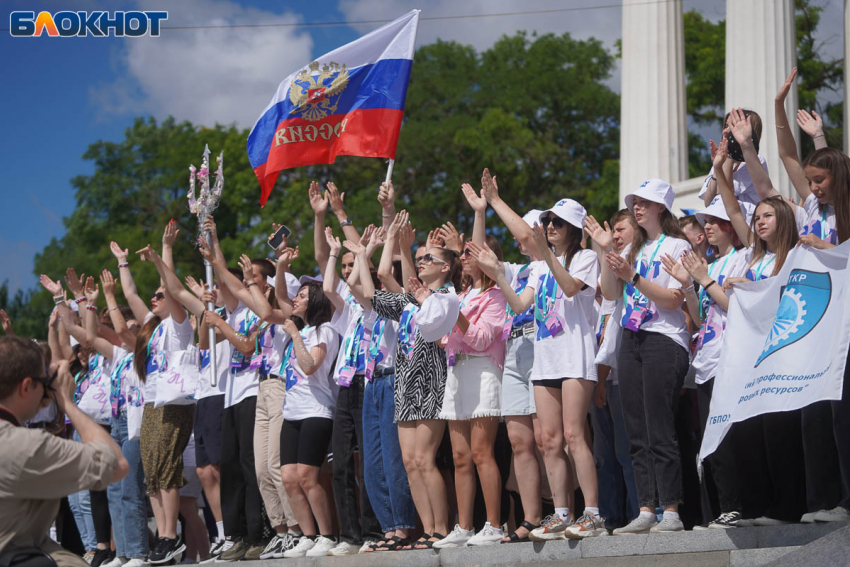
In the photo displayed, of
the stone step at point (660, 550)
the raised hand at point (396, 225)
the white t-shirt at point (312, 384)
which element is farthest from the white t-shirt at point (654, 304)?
the white t-shirt at point (312, 384)

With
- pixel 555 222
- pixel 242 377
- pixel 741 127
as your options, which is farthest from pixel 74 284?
pixel 741 127

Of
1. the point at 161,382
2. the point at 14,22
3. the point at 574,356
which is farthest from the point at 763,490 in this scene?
the point at 14,22

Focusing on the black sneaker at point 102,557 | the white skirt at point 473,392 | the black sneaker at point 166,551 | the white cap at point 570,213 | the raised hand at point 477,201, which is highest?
the raised hand at point 477,201

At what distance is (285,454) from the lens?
9.39 m

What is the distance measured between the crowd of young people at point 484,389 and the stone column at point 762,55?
9.15 metres

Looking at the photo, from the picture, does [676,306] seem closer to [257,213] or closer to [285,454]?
[285,454]

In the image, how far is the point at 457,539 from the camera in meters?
8.05

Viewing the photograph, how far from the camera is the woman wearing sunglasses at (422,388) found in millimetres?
8102

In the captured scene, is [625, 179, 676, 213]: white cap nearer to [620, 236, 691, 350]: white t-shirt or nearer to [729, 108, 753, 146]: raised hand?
[620, 236, 691, 350]: white t-shirt

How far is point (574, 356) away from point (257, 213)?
→ 85.2 ft

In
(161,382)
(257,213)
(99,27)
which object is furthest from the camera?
(257,213)

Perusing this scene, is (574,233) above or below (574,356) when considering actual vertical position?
above

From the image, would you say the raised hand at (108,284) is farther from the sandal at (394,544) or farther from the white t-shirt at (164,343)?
the sandal at (394,544)

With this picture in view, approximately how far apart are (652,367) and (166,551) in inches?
198
